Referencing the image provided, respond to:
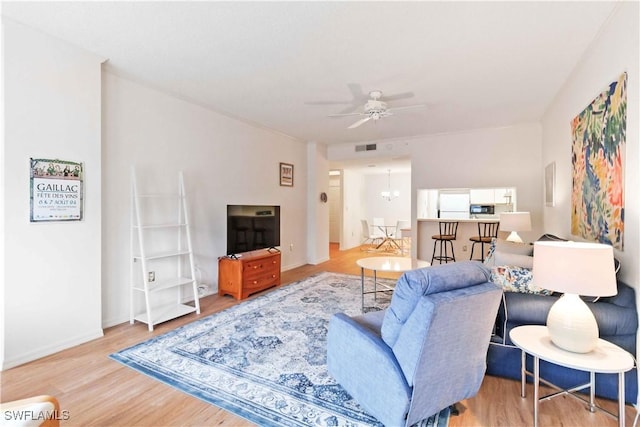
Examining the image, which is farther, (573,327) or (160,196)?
(160,196)

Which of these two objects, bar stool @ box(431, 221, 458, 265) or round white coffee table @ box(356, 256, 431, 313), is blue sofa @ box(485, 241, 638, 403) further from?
bar stool @ box(431, 221, 458, 265)

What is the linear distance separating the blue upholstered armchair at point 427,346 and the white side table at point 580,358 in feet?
0.96

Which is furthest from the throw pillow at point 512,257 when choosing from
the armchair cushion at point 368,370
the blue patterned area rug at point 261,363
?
the armchair cushion at point 368,370

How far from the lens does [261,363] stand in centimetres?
245

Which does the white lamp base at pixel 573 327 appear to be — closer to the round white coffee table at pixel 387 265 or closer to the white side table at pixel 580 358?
the white side table at pixel 580 358

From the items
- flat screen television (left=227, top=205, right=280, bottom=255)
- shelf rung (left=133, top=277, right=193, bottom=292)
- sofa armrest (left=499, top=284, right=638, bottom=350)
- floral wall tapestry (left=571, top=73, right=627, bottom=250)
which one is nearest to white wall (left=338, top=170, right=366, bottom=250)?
flat screen television (left=227, top=205, right=280, bottom=255)

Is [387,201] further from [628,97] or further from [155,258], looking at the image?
[628,97]

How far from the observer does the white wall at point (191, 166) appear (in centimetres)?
322

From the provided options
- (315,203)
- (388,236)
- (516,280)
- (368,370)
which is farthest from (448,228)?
(368,370)

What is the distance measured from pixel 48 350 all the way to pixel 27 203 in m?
1.24

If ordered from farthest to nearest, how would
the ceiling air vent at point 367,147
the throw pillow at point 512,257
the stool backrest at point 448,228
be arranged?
the ceiling air vent at point 367,147 < the stool backrest at point 448,228 < the throw pillow at point 512,257

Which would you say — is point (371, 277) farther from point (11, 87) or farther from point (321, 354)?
point (11, 87)

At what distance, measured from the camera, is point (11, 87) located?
2.37 metres

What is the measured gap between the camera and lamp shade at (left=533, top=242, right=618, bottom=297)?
61.4 inches
